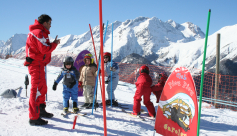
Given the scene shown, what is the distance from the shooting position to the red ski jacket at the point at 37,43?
2285 millimetres

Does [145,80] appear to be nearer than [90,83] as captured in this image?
Yes

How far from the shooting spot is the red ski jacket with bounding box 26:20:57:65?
229 centimetres

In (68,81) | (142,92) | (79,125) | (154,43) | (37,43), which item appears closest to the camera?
(37,43)

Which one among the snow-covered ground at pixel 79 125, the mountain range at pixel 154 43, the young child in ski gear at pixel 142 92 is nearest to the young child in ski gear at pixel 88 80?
the snow-covered ground at pixel 79 125

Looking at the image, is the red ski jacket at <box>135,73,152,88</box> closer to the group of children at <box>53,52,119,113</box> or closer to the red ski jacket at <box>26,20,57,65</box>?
the group of children at <box>53,52,119,113</box>

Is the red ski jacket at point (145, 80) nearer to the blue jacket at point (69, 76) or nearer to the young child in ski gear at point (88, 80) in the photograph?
the young child in ski gear at point (88, 80)

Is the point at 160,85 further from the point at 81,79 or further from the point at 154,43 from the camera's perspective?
the point at 154,43

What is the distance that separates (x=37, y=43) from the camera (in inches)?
90.3

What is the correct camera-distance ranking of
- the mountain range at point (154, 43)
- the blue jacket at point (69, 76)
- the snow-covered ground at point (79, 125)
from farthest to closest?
the mountain range at point (154, 43) < the blue jacket at point (69, 76) < the snow-covered ground at point (79, 125)

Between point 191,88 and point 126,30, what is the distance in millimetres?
184483

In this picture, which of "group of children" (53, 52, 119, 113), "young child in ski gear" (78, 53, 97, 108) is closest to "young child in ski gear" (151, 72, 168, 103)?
"group of children" (53, 52, 119, 113)

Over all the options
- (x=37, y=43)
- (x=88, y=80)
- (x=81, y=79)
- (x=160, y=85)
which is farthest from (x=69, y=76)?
(x=160, y=85)

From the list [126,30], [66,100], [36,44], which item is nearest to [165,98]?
[66,100]

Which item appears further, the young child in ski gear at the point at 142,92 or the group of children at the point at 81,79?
the young child in ski gear at the point at 142,92
